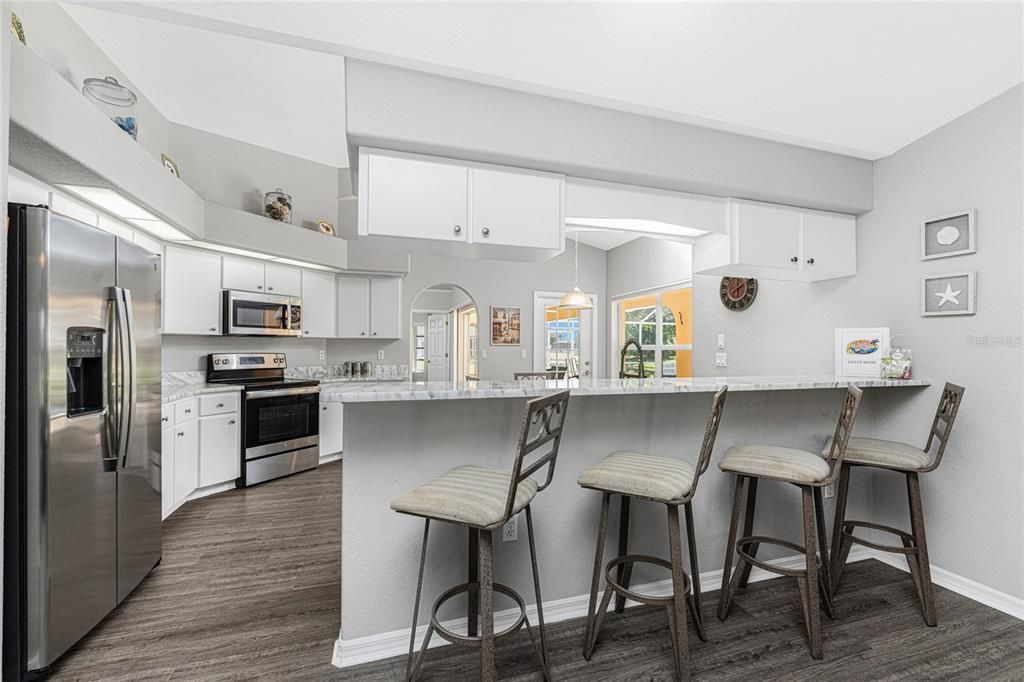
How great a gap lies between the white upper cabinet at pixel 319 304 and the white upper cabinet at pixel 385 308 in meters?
0.40

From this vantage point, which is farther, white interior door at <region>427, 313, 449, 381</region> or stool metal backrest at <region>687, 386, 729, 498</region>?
white interior door at <region>427, 313, 449, 381</region>

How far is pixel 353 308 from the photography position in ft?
17.3

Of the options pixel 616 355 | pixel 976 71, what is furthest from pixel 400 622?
pixel 616 355

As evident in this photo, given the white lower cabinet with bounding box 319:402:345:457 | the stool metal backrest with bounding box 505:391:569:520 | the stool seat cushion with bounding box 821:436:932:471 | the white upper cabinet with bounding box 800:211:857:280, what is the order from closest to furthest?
the stool metal backrest with bounding box 505:391:569:520
the stool seat cushion with bounding box 821:436:932:471
the white upper cabinet with bounding box 800:211:857:280
the white lower cabinet with bounding box 319:402:345:457

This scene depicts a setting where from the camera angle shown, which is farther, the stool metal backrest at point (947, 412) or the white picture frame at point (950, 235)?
the white picture frame at point (950, 235)

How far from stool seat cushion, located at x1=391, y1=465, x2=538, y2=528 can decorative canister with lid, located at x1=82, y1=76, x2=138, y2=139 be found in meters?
2.66

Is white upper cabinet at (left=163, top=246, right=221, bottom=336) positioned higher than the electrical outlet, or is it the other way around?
white upper cabinet at (left=163, top=246, right=221, bottom=336)

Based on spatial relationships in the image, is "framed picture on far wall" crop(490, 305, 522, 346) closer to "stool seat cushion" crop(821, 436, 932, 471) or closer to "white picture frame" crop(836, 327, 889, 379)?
"white picture frame" crop(836, 327, 889, 379)

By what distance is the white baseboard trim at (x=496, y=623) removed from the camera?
187 centimetres

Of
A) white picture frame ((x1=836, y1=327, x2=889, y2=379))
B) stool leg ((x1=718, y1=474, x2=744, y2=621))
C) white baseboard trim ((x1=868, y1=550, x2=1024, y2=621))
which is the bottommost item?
white baseboard trim ((x1=868, y1=550, x2=1024, y2=621))

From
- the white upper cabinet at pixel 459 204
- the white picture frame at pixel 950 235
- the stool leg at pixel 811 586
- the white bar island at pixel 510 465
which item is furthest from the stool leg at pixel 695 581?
the white picture frame at pixel 950 235

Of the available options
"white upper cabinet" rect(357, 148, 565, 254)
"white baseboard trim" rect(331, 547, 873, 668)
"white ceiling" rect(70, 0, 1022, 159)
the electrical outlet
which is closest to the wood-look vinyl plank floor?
"white baseboard trim" rect(331, 547, 873, 668)

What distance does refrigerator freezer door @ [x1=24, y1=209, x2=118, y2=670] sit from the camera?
5.59 ft

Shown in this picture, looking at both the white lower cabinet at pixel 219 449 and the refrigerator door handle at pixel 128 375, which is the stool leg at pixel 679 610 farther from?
the white lower cabinet at pixel 219 449
